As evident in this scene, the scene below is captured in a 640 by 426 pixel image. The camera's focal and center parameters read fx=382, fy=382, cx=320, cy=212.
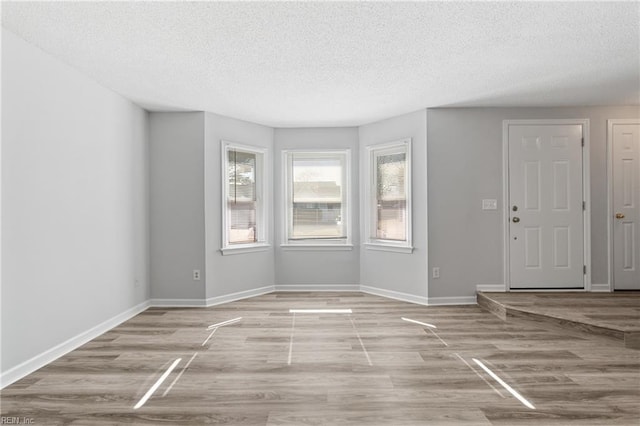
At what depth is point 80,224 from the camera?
3631mm

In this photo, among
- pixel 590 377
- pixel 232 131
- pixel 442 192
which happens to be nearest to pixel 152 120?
pixel 232 131

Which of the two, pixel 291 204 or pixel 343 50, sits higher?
pixel 343 50

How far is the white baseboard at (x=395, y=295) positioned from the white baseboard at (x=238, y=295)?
147 centimetres

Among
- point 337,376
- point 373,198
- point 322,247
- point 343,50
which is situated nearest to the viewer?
point 337,376

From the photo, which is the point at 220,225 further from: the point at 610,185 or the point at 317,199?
the point at 610,185

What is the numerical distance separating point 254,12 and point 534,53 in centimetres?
237

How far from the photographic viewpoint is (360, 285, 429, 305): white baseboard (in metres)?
5.11

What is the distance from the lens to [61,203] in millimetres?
3355

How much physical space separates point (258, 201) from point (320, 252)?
1.24m

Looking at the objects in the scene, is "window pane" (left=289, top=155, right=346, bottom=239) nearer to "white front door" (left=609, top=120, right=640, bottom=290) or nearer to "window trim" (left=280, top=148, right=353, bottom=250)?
"window trim" (left=280, top=148, right=353, bottom=250)

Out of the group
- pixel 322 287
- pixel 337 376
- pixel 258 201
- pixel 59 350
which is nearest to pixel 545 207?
pixel 322 287

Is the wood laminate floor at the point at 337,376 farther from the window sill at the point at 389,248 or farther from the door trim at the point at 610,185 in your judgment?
the door trim at the point at 610,185

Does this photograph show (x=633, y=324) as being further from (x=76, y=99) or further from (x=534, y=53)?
(x=76, y=99)

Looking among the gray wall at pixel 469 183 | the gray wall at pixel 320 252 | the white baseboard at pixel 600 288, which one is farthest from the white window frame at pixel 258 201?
the white baseboard at pixel 600 288
